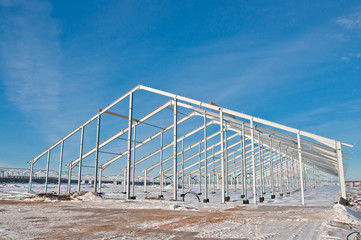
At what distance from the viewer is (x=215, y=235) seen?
5.90 m

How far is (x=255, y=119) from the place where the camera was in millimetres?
16938

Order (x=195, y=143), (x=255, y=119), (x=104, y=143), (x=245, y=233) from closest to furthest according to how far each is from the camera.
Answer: (x=245, y=233)
(x=255, y=119)
(x=104, y=143)
(x=195, y=143)

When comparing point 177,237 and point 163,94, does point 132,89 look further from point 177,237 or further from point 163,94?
point 177,237

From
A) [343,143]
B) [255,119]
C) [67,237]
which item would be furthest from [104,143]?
[67,237]

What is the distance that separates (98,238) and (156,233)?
128 cm

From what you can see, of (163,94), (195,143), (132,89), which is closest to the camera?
(163,94)

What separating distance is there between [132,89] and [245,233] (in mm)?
18173

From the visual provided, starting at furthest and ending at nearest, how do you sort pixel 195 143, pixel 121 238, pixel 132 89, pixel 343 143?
pixel 195 143 → pixel 132 89 → pixel 343 143 → pixel 121 238

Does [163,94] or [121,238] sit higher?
[163,94]

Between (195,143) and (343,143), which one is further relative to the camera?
(195,143)

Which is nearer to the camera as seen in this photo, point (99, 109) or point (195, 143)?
point (99, 109)

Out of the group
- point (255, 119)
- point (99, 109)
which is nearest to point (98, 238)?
point (255, 119)

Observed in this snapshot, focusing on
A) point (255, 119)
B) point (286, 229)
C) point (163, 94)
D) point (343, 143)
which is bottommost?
point (286, 229)

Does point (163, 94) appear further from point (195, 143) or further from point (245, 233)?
point (245, 233)
